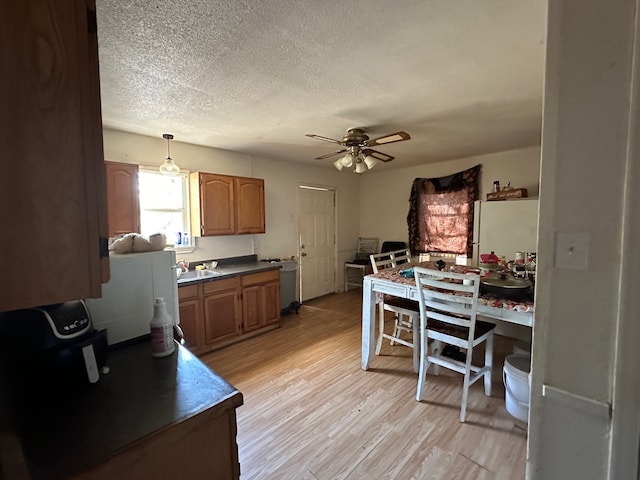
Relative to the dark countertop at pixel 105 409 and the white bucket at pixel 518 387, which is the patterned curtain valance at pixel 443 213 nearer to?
the white bucket at pixel 518 387

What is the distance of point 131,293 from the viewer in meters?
1.42

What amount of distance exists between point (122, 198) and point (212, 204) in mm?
867

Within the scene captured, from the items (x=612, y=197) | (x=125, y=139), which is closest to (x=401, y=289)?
(x=612, y=197)

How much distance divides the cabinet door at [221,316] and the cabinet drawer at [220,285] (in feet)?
0.15

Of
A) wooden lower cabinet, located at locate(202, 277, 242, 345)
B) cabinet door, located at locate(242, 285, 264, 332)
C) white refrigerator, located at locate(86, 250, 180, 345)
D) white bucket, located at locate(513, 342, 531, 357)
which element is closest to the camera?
white refrigerator, located at locate(86, 250, 180, 345)

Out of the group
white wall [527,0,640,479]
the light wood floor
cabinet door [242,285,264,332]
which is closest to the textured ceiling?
white wall [527,0,640,479]

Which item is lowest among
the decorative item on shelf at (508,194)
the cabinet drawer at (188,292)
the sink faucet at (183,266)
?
the cabinet drawer at (188,292)

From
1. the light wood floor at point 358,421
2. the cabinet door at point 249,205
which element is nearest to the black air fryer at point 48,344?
the light wood floor at point 358,421

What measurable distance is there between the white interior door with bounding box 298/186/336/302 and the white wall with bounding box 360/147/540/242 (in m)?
0.84

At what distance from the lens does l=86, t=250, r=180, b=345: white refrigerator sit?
4.32ft

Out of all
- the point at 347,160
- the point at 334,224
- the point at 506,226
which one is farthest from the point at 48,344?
the point at 334,224

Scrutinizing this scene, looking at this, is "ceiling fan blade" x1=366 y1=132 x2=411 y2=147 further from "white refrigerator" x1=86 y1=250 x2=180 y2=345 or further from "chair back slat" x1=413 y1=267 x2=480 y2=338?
"white refrigerator" x1=86 y1=250 x2=180 y2=345

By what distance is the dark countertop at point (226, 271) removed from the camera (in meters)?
2.81

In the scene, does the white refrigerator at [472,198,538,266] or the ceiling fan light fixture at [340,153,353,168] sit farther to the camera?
the white refrigerator at [472,198,538,266]
